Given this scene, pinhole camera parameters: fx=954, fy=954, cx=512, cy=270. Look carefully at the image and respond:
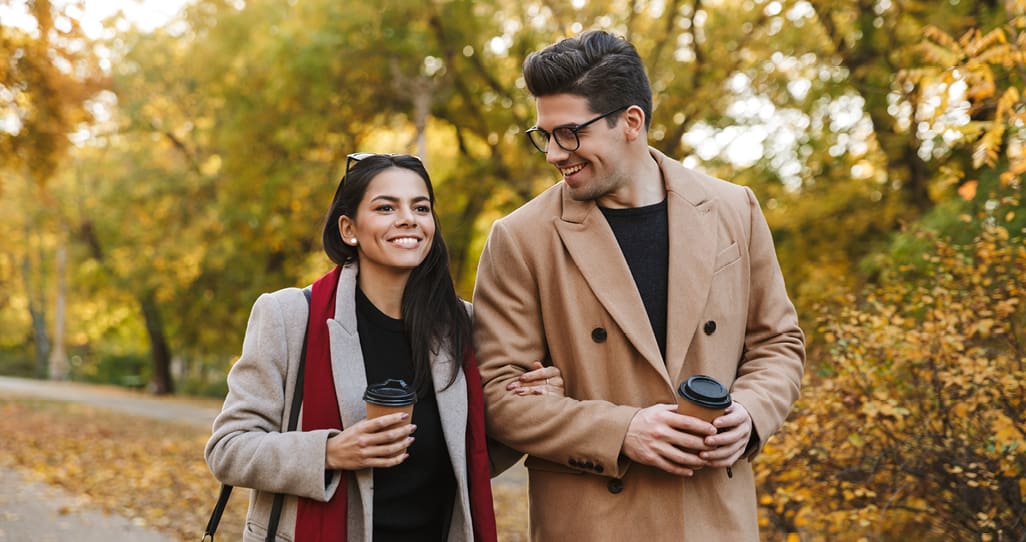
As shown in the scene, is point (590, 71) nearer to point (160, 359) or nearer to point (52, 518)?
point (52, 518)

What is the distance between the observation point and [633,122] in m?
3.01

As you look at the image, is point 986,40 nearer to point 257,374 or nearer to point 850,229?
point 257,374

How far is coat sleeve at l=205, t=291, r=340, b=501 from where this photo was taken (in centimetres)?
270

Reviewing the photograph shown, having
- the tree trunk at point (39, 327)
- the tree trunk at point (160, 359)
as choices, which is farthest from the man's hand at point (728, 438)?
the tree trunk at point (39, 327)

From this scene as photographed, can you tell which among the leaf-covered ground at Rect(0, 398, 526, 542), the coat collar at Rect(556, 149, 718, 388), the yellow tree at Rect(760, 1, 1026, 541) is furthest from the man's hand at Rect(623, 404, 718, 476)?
the leaf-covered ground at Rect(0, 398, 526, 542)

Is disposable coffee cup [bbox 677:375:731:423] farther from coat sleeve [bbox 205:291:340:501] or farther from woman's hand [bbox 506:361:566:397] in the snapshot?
coat sleeve [bbox 205:291:340:501]

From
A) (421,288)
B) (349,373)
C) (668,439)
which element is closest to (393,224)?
(421,288)

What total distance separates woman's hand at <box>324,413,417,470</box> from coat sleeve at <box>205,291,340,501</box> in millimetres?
51

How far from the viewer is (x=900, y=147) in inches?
403

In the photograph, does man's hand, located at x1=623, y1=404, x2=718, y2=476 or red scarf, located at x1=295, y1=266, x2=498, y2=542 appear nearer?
man's hand, located at x1=623, y1=404, x2=718, y2=476

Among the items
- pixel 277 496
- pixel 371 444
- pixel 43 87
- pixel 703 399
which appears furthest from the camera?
pixel 43 87

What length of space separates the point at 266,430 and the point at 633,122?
1.47 m

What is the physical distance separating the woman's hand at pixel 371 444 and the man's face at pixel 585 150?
92 cm

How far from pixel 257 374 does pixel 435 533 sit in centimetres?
74
